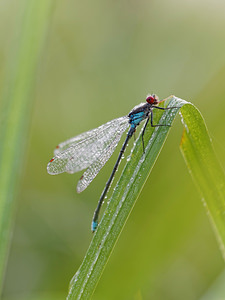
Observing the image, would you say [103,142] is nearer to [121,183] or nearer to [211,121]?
[211,121]

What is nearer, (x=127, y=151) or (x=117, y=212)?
(x=117, y=212)

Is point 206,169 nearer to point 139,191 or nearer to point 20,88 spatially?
point 139,191

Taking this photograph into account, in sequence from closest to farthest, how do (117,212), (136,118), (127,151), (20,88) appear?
(117,212)
(20,88)
(136,118)
(127,151)

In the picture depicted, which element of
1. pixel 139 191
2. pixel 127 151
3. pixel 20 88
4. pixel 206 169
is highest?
pixel 20 88

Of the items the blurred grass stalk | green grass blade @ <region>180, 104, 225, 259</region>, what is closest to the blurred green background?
the blurred grass stalk

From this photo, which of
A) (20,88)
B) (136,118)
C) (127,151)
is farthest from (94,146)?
(20,88)

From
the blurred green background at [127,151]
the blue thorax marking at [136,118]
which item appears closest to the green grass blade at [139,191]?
the blurred green background at [127,151]
